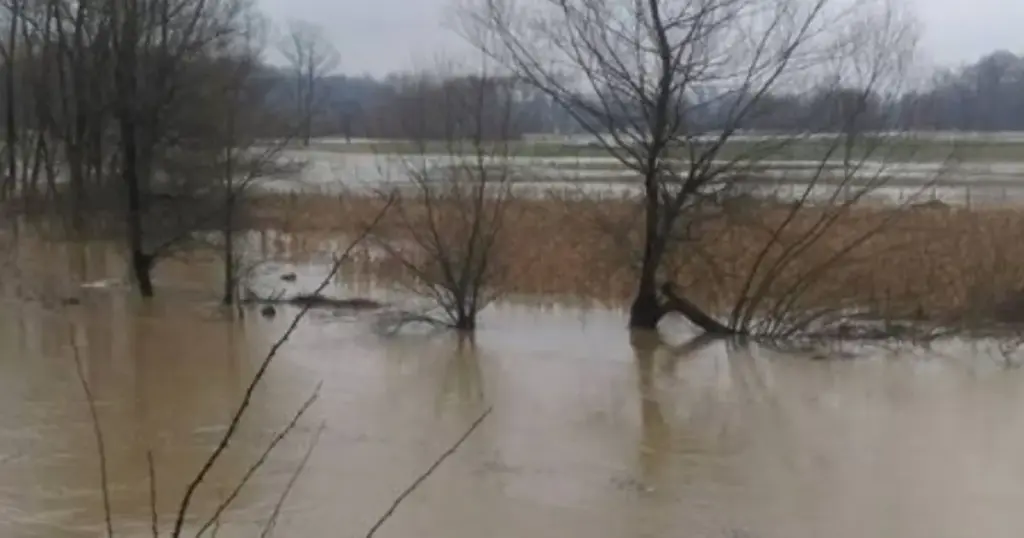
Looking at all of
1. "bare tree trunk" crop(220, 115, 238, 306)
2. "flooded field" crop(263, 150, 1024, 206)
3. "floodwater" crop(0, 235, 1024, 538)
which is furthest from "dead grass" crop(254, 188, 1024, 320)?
"bare tree trunk" crop(220, 115, 238, 306)

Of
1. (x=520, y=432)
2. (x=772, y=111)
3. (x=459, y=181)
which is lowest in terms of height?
(x=520, y=432)

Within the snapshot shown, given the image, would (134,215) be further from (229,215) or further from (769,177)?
(769,177)

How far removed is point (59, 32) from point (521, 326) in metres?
15.5

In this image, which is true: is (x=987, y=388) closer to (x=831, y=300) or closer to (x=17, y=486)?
(x=831, y=300)

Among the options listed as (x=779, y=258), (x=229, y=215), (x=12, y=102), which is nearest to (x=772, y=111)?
(x=779, y=258)

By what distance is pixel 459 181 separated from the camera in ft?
51.2

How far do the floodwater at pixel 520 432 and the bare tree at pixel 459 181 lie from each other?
0.77m

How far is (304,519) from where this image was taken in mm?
8031

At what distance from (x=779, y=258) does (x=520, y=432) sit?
6.46 m

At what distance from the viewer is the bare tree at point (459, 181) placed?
1527 cm

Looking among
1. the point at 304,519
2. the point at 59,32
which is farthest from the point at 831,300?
the point at 59,32

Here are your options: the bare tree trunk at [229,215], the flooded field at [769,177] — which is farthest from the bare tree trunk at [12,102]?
the bare tree trunk at [229,215]

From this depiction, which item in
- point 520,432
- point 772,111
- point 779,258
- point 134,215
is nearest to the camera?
point 520,432

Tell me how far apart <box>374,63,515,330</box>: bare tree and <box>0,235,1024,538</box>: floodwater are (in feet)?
2.54
